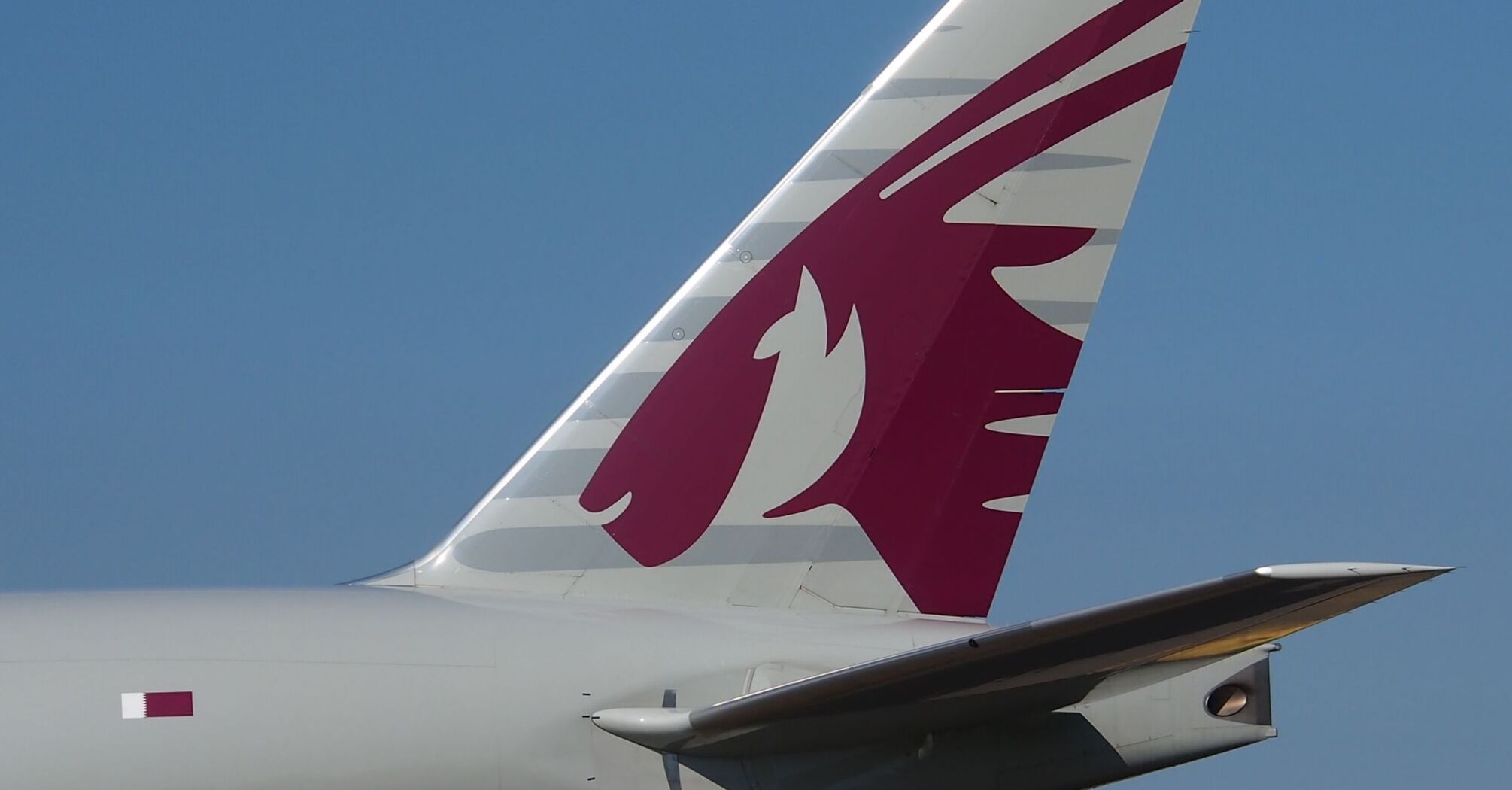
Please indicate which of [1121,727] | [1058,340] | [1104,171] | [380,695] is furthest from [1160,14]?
[380,695]

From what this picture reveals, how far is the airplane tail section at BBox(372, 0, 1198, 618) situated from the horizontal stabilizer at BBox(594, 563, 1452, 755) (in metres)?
1.49

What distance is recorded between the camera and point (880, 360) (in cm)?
1045

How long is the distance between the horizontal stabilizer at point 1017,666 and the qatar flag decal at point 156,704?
204cm

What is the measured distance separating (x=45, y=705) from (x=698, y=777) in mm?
3212

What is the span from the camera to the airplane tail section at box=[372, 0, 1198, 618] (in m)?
10.1

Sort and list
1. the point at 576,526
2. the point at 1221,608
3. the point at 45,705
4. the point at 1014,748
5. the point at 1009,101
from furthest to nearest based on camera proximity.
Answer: the point at 1009,101, the point at 576,526, the point at 1014,748, the point at 45,705, the point at 1221,608

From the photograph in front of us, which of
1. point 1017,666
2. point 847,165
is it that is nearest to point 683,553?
point 847,165

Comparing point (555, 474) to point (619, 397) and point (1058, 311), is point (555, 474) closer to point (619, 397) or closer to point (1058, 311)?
point (619, 397)

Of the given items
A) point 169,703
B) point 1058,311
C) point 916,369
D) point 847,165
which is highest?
point 847,165

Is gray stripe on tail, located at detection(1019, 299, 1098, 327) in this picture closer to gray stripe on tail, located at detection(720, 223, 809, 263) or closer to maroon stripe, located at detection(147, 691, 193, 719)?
gray stripe on tail, located at detection(720, 223, 809, 263)

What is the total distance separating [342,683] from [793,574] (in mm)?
2755

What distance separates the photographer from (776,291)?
10.5 m

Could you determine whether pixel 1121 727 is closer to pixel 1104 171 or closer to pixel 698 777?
pixel 698 777

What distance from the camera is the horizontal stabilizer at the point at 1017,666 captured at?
6.48 metres
